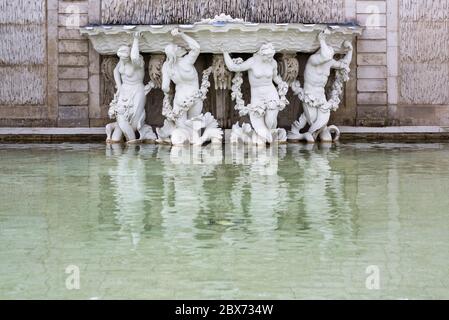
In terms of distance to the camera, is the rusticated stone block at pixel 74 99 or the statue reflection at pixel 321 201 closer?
the statue reflection at pixel 321 201

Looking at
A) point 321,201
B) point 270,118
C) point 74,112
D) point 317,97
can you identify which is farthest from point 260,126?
point 321,201

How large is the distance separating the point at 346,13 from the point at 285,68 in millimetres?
1800

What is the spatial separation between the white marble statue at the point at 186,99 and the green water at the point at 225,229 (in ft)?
9.68

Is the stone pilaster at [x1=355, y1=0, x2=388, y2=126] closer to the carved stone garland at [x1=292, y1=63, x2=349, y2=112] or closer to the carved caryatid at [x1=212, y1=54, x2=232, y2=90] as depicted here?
the carved stone garland at [x1=292, y1=63, x2=349, y2=112]

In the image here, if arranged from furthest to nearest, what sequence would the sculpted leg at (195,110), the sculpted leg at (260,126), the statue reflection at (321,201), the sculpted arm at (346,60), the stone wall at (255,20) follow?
the stone wall at (255,20)
the sculpted arm at (346,60)
the sculpted leg at (195,110)
the sculpted leg at (260,126)
the statue reflection at (321,201)

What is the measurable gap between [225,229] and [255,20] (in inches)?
364

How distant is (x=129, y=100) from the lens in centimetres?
1382

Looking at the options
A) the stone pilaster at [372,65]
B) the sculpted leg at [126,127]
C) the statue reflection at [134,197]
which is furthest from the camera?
the stone pilaster at [372,65]

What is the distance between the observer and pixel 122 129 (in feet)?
45.6

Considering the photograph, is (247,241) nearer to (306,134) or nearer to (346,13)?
(306,134)

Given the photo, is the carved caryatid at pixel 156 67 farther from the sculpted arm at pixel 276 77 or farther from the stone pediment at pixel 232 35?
the sculpted arm at pixel 276 77

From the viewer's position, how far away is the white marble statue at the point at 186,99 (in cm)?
1333

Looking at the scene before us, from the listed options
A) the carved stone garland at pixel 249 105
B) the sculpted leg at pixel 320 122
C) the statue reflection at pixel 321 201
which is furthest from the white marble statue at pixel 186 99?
the statue reflection at pixel 321 201
